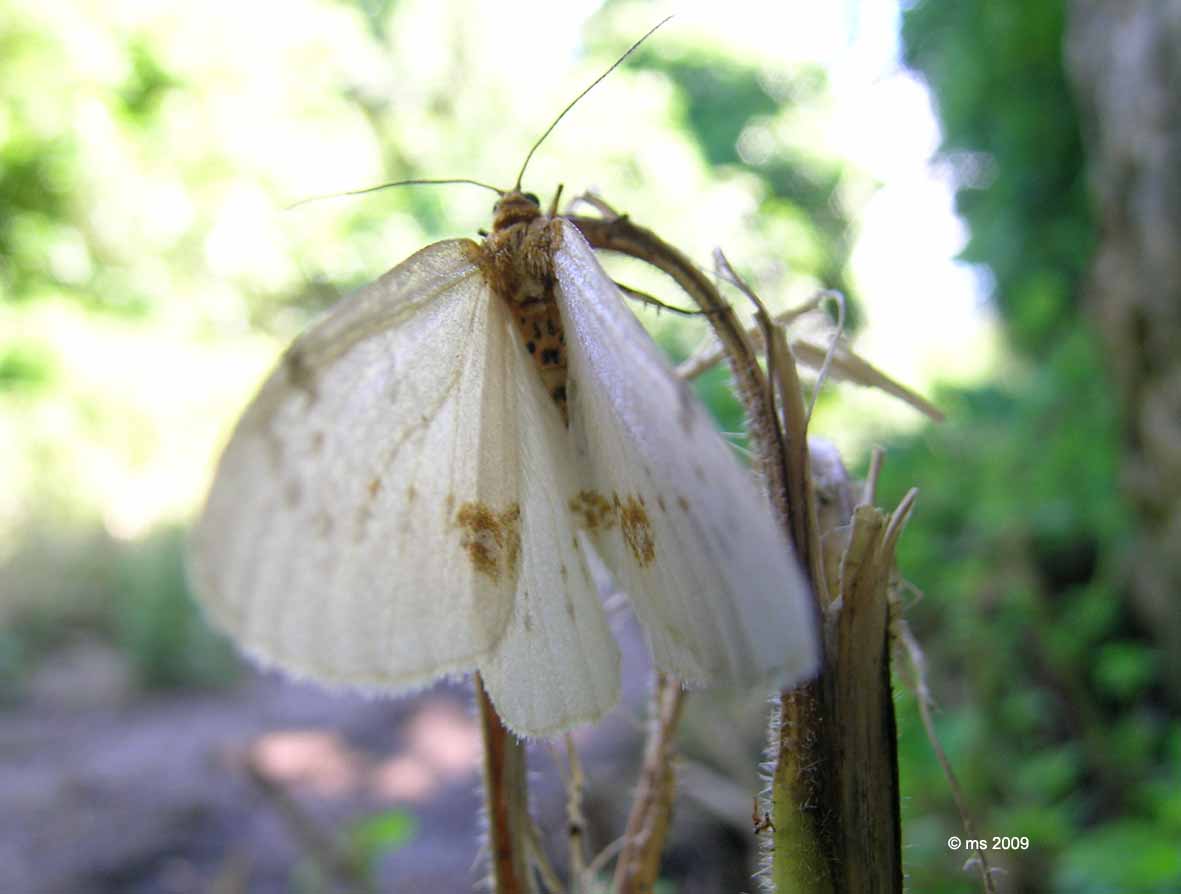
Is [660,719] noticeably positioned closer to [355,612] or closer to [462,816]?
[355,612]

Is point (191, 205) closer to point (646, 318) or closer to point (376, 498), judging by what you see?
point (646, 318)

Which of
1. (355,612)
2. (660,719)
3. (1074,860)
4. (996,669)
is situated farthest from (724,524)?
(996,669)

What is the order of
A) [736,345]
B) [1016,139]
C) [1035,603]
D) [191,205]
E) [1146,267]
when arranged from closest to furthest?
[736,345]
[1035,603]
[1146,267]
[1016,139]
[191,205]

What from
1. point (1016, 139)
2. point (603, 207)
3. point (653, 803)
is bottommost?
point (653, 803)

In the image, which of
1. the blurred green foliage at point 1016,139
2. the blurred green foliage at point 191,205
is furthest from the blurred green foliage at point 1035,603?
the blurred green foliage at point 191,205

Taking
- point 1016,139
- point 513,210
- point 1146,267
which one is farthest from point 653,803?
point 1016,139

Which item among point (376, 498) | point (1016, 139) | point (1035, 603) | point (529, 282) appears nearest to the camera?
point (376, 498)

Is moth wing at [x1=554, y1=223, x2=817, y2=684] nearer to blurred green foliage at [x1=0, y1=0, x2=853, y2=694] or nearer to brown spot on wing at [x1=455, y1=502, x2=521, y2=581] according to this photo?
brown spot on wing at [x1=455, y1=502, x2=521, y2=581]
